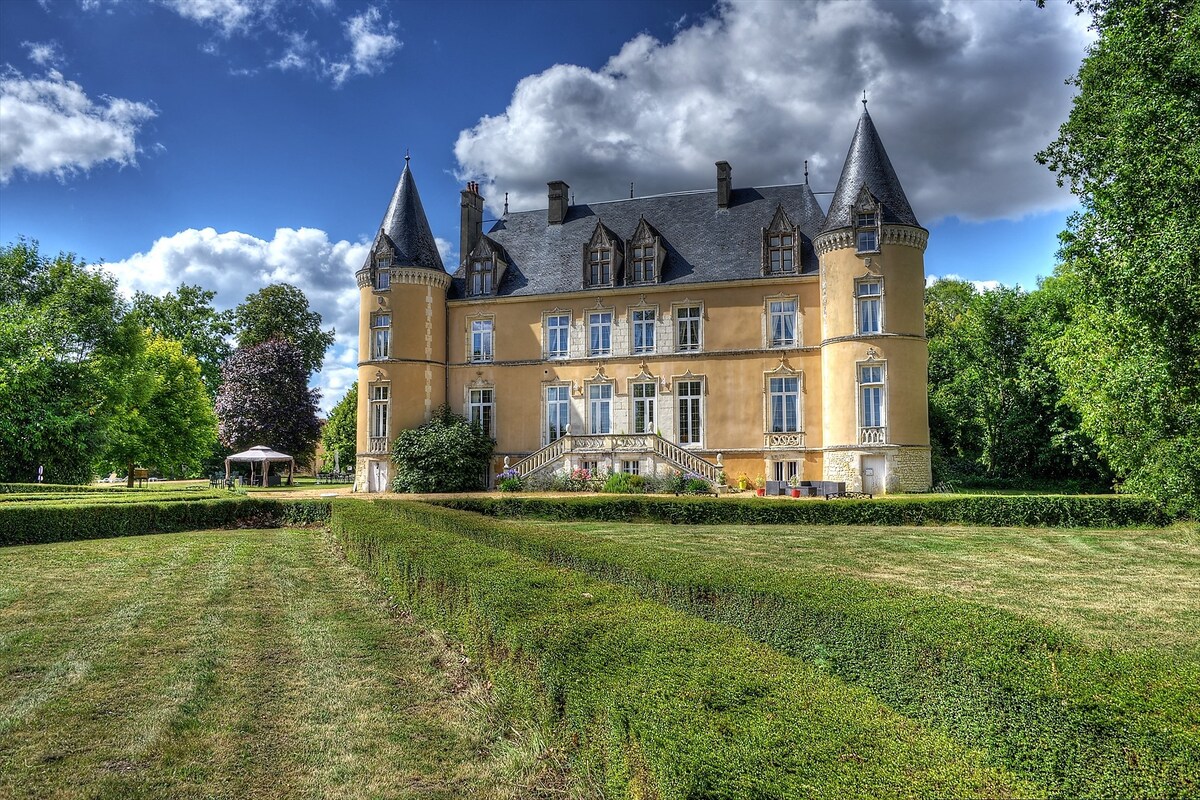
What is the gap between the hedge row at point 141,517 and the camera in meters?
15.6

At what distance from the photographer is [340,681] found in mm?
6594

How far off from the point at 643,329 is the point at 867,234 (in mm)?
8945

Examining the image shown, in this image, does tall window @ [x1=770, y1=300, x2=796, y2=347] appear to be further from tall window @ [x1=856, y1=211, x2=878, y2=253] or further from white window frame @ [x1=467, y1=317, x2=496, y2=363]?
white window frame @ [x1=467, y1=317, x2=496, y2=363]

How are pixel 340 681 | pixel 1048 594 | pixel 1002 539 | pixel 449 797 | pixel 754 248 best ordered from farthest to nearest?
pixel 754 248 < pixel 1002 539 < pixel 1048 594 < pixel 340 681 < pixel 449 797

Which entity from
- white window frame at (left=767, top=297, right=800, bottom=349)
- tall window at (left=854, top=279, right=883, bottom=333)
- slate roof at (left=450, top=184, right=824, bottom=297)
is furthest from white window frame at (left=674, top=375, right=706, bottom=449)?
tall window at (left=854, top=279, right=883, bottom=333)

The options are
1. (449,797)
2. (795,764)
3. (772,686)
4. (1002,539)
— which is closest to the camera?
(795,764)

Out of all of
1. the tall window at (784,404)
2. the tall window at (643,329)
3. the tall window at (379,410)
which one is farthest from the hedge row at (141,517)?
the tall window at (784,404)

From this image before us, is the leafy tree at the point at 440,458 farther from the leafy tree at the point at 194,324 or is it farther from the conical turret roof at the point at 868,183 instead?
the leafy tree at the point at 194,324

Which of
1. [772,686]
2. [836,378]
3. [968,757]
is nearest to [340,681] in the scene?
[772,686]

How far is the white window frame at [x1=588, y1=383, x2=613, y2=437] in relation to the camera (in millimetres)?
30656

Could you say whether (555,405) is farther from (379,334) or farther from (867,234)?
(867,234)

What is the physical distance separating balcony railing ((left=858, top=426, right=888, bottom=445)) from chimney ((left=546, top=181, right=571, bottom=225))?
15.7 m

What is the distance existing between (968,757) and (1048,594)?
8037mm

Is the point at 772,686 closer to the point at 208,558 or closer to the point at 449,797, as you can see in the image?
the point at 449,797
